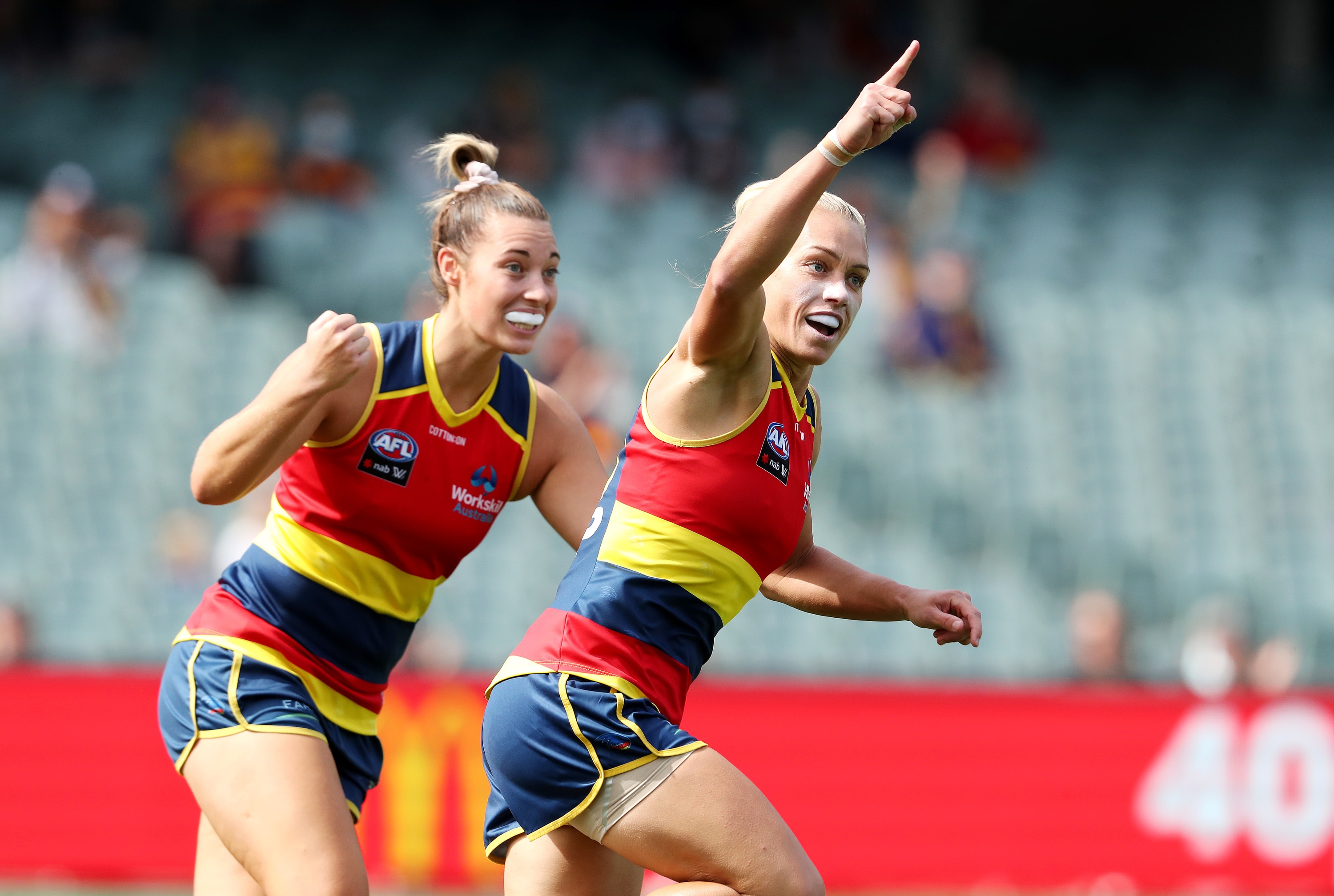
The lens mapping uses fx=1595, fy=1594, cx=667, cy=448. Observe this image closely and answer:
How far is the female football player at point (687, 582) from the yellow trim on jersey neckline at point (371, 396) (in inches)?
32.0

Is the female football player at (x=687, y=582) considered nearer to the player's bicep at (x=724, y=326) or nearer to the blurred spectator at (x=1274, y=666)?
the player's bicep at (x=724, y=326)

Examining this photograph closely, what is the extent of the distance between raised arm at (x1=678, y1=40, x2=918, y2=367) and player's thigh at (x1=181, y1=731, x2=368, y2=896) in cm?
155

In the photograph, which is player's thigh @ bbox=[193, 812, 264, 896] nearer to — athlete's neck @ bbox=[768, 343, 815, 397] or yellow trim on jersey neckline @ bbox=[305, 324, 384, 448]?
yellow trim on jersey neckline @ bbox=[305, 324, 384, 448]

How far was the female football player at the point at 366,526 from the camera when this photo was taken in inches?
162

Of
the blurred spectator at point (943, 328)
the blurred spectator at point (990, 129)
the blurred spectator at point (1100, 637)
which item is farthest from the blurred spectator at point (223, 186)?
the blurred spectator at point (1100, 637)

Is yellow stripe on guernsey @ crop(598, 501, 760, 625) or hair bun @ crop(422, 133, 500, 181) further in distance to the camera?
hair bun @ crop(422, 133, 500, 181)

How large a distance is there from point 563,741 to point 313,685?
103cm

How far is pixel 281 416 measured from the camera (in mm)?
3885

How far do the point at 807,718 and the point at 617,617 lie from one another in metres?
4.99

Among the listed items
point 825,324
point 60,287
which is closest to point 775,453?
point 825,324

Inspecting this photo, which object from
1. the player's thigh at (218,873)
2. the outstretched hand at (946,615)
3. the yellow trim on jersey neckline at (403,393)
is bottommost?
the player's thigh at (218,873)

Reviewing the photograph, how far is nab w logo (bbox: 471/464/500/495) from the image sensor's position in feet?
14.4

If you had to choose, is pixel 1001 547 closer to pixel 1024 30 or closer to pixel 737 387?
pixel 737 387

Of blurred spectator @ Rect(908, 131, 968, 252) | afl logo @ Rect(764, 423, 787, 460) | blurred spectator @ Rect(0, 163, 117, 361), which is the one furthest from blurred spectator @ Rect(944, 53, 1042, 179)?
afl logo @ Rect(764, 423, 787, 460)
